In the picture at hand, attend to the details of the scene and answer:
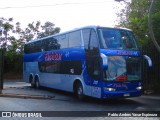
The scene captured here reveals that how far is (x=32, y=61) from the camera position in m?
24.4

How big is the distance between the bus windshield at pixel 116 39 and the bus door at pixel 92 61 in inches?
13.7

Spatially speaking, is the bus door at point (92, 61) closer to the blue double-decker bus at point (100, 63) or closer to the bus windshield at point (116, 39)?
the blue double-decker bus at point (100, 63)

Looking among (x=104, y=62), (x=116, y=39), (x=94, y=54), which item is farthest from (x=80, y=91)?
(x=116, y=39)

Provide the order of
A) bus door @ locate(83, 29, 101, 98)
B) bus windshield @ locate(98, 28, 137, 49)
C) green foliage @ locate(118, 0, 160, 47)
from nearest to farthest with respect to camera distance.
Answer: bus door @ locate(83, 29, 101, 98), bus windshield @ locate(98, 28, 137, 49), green foliage @ locate(118, 0, 160, 47)

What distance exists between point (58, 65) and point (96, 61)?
4.99 m

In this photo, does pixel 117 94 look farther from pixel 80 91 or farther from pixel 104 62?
pixel 80 91

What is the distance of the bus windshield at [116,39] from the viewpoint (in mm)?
14414

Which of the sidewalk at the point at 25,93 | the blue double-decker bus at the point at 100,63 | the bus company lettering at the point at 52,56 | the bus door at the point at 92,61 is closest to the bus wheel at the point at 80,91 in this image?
the blue double-decker bus at the point at 100,63

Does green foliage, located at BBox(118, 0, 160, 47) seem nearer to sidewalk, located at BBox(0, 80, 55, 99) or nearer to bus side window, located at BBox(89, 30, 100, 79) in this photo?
bus side window, located at BBox(89, 30, 100, 79)

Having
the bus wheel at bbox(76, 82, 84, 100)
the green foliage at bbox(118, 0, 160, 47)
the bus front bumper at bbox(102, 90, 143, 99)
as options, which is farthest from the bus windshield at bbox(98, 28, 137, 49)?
the green foliage at bbox(118, 0, 160, 47)

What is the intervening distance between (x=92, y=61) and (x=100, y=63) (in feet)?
2.48

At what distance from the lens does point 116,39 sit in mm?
14820

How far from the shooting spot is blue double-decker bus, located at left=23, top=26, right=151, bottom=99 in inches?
550

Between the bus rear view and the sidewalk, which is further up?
the bus rear view
